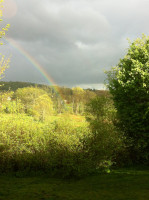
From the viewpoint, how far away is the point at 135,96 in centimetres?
2520

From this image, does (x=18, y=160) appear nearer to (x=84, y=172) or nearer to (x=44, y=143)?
(x=44, y=143)

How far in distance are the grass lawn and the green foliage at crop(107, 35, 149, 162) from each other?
6645 mm

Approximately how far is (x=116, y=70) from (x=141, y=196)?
19127mm

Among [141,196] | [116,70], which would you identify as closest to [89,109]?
[116,70]

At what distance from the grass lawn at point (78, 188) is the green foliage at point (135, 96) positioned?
6.65 meters

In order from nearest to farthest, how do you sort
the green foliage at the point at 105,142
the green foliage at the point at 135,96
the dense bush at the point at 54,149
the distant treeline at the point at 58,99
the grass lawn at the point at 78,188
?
the grass lawn at the point at 78,188
the dense bush at the point at 54,149
the green foliage at the point at 105,142
the green foliage at the point at 135,96
the distant treeline at the point at 58,99

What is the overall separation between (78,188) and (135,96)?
1446cm

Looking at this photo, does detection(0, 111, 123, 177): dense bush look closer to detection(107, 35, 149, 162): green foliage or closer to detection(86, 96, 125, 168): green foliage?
detection(86, 96, 125, 168): green foliage

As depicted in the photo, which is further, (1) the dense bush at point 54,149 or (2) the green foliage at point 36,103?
(2) the green foliage at point 36,103

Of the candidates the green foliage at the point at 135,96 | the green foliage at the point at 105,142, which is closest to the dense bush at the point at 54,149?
the green foliage at the point at 105,142

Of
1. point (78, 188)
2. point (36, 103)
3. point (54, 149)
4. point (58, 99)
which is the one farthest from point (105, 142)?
point (58, 99)

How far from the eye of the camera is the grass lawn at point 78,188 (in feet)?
41.1

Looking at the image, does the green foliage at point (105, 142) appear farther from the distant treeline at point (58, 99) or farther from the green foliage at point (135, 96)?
the distant treeline at point (58, 99)

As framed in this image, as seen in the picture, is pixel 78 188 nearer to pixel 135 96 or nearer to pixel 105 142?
pixel 105 142
